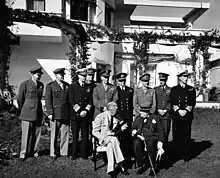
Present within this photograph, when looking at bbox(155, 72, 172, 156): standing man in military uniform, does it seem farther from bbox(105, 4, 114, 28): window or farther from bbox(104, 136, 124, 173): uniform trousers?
bbox(105, 4, 114, 28): window

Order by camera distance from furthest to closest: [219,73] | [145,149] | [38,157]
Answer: [219,73], [38,157], [145,149]

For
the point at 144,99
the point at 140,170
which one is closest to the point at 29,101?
the point at 144,99

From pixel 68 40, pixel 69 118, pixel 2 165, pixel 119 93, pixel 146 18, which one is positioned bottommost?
pixel 2 165

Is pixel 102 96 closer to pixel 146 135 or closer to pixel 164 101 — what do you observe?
pixel 146 135

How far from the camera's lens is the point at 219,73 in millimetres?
22281

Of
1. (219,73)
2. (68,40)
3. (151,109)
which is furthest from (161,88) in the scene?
(219,73)

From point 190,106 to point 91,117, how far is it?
6.74 ft

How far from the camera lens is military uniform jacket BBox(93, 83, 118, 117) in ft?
25.8

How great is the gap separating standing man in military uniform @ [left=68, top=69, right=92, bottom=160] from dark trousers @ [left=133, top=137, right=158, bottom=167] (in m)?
1.22

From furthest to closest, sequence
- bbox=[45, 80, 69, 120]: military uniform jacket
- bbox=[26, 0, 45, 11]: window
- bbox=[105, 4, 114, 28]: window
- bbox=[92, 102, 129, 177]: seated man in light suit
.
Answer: bbox=[105, 4, 114, 28]: window, bbox=[26, 0, 45, 11]: window, bbox=[45, 80, 69, 120]: military uniform jacket, bbox=[92, 102, 129, 177]: seated man in light suit

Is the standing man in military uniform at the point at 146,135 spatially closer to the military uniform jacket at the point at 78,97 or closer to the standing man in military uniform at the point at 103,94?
the standing man in military uniform at the point at 103,94

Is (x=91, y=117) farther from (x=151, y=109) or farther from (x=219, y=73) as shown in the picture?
(x=219, y=73)

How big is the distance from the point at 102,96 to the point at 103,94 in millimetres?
47

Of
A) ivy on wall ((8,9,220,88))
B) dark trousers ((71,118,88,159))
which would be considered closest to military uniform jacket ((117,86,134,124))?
dark trousers ((71,118,88,159))
